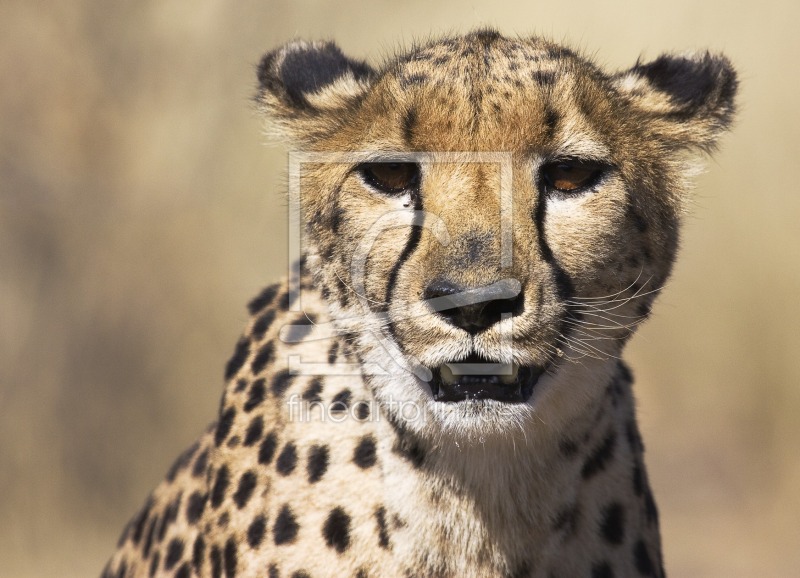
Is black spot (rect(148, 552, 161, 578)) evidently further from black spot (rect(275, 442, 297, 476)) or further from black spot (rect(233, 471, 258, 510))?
black spot (rect(275, 442, 297, 476))

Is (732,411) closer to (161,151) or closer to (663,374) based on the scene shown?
(663,374)

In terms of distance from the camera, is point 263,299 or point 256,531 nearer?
point 256,531

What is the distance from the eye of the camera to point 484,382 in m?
1.99

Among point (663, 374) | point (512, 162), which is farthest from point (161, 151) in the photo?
point (512, 162)

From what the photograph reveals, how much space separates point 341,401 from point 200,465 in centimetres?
61

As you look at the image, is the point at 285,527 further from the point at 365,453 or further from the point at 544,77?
the point at 544,77

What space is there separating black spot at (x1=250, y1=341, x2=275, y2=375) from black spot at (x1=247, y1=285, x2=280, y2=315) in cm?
17

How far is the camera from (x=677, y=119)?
2.34 metres

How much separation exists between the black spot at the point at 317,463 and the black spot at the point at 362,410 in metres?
0.09

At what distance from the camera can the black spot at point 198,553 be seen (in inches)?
95.7

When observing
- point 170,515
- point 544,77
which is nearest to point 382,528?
point 170,515

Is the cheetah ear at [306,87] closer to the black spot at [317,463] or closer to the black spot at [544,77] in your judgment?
→ the black spot at [544,77]

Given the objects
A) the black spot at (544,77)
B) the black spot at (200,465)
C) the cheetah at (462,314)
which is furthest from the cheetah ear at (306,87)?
the black spot at (200,465)

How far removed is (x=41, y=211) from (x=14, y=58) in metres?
0.73
